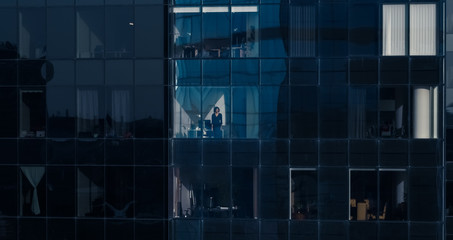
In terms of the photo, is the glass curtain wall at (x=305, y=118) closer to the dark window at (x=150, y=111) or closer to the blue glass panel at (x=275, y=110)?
the blue glass panel at (x=275, y=110)

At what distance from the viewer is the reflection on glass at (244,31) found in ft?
84.0

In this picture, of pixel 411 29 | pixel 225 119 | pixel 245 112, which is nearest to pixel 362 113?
pixel 411 29

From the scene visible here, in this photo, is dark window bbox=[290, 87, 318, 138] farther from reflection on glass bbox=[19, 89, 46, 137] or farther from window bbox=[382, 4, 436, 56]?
reflection on glass bbox=[19, 89, 46, 137]

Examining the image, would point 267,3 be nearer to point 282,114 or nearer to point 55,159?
point 282,114

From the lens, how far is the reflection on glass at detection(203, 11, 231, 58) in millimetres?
25719

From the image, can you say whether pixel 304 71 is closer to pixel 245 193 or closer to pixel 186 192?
pixel 245 193

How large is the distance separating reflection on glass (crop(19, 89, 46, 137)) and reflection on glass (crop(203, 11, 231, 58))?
712 centimetres

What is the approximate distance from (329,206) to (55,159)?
37.2 ft

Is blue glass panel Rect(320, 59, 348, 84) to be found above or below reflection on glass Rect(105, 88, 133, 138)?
above

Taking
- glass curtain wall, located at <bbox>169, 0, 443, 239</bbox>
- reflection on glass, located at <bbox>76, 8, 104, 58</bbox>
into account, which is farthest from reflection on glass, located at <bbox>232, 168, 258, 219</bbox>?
reflection on glass, located at <bbox>76, 8, 104, 58</bbox>

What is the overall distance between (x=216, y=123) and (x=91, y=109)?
5192 millimetres

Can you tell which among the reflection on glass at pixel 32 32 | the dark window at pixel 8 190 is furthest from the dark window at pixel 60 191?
the reflection on glass at pixel 32 32

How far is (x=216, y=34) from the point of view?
2580cm

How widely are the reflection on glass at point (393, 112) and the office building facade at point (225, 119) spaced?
4 cm
